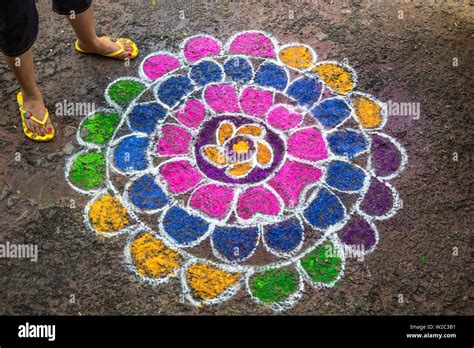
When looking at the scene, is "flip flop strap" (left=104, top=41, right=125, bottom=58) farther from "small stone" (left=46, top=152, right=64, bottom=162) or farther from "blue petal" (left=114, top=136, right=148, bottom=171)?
"small stone" (left=46, top=152, right=64, bottom=162)

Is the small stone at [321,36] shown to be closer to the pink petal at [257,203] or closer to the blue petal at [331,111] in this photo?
the blue petal at [331,111]

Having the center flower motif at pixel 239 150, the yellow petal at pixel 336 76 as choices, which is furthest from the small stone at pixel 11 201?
the yellow petal at pixel 336 76

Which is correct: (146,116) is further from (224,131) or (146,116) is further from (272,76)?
(272,76)

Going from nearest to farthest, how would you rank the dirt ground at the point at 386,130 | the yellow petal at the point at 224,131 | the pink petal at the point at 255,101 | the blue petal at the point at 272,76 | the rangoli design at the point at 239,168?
1. the dirt ground at the point at 386,130
2. the rangoli design at the point at 239,168
3. the yellow petal at the point at 224,131
4. the pink petal at the point at 255,101
5. the blue petal at the point at 272,76

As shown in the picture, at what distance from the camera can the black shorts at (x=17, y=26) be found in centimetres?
257

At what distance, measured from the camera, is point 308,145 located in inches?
120

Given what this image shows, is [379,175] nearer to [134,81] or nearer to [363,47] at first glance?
[363,47]

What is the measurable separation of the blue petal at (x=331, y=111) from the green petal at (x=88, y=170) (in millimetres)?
1282

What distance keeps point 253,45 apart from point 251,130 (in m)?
0.73

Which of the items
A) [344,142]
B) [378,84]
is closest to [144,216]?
[344,142]

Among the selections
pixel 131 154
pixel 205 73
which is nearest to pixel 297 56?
pixel 205 73

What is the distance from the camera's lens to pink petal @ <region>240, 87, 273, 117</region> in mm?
3213

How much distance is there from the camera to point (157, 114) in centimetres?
321
